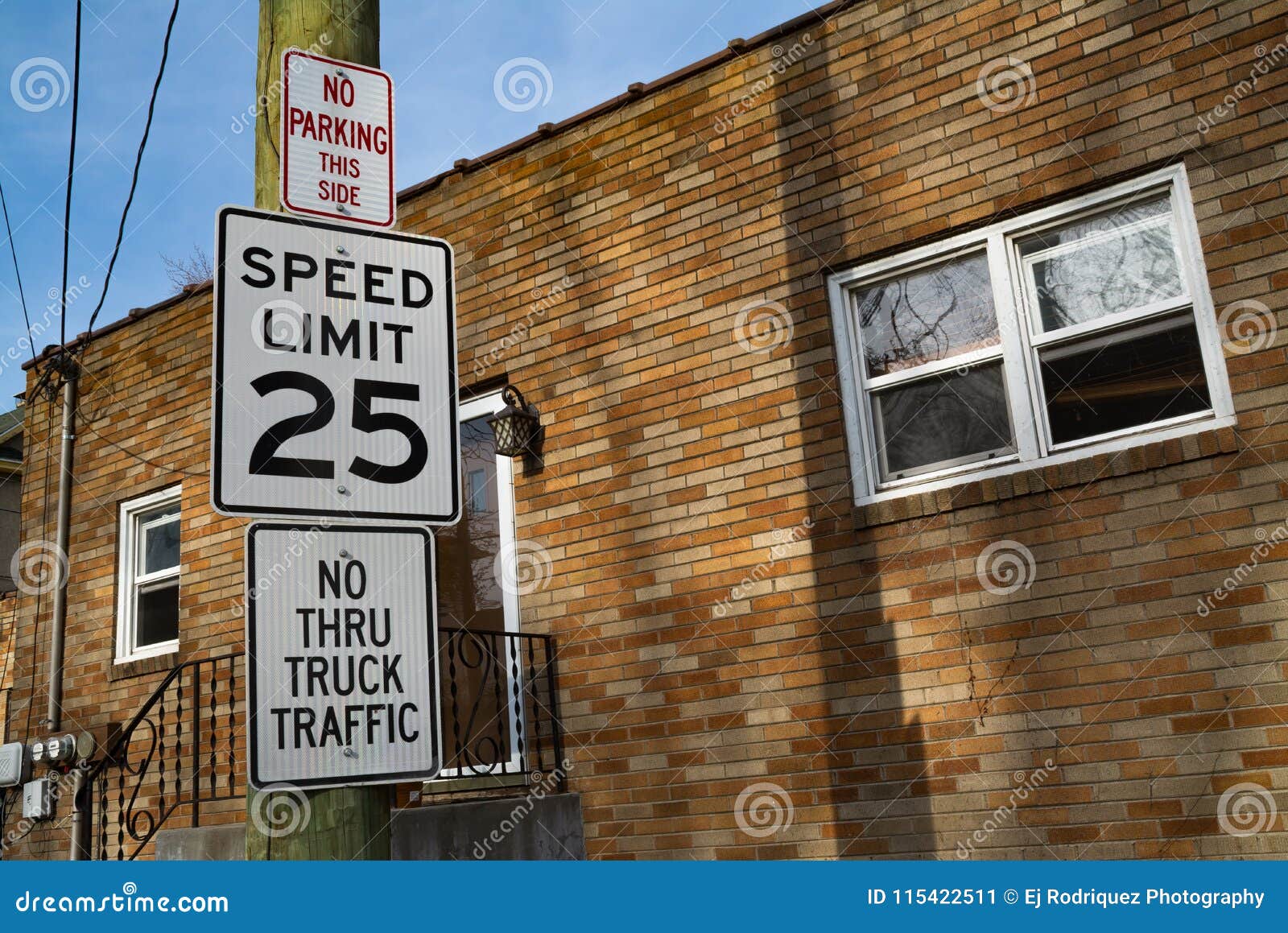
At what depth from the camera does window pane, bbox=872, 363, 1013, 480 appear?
5.98 metres

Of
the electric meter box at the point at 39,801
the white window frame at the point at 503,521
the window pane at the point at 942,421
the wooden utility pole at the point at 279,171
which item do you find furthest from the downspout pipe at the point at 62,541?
the wooden utility pole at the point at 279,171

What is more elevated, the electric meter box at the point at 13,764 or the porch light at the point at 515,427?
the porch light at the point at 515,427

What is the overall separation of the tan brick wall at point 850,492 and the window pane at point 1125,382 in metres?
0.26

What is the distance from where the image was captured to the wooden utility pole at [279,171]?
2713 millimetres

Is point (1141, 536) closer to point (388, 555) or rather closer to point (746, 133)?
point (746, 133)

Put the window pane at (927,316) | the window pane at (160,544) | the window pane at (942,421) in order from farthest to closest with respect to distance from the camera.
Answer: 1. the window pane at (160,544)
2. the window pane at (927,316)
3. the window pane at (942,421)

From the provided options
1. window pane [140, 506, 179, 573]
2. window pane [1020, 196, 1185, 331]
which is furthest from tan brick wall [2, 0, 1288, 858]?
window pane [140, 506, 179, 573]

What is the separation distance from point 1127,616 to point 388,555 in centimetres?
364

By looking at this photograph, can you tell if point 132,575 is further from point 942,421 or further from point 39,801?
point 942,421

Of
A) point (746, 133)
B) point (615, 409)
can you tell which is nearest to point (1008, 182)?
point (746, 133)

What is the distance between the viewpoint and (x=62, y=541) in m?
10.0

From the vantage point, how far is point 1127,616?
5.27 meters

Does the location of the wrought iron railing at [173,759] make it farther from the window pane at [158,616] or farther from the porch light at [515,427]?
the porch light at [515,427]

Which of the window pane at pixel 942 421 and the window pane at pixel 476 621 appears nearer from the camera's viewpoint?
the window pane at pixel 942 421
